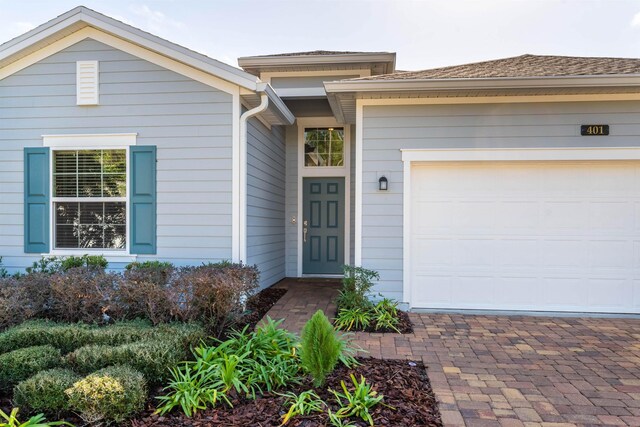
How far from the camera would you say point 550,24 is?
379 inches

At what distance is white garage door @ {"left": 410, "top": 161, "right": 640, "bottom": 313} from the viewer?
17.5ft

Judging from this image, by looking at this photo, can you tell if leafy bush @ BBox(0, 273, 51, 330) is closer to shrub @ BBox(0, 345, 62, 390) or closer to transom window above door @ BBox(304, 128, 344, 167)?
shrub @ BBox(0, 345, 62, 390)

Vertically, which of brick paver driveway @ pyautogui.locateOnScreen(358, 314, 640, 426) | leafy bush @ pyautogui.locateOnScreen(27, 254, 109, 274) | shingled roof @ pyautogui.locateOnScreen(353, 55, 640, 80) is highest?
shingled roof @ pyautogui.locateOnScreen(353, 55, 640, 80)

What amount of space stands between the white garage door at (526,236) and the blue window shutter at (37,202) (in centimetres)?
514

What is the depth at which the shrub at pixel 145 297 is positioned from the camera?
13.0 ft

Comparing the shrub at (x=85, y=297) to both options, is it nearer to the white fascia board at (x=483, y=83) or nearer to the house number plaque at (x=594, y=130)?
the white fascia board at (x=483, y=83)

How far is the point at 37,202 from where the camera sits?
5.68 meters

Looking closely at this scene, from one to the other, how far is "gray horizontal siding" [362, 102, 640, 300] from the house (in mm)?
19

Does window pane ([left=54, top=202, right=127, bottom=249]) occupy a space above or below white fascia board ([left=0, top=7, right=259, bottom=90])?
below

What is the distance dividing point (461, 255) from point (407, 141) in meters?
1.73

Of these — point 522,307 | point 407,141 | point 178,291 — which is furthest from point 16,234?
point 522,307

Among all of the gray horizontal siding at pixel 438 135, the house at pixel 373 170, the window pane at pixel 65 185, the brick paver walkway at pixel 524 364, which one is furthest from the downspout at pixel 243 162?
the window pane at pixel 65 185

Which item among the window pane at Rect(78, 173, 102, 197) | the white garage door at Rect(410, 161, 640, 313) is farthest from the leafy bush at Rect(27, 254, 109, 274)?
the white garage door at Rect(410, 161, 640, 313)

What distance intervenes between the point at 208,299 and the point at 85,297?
1.29 m
